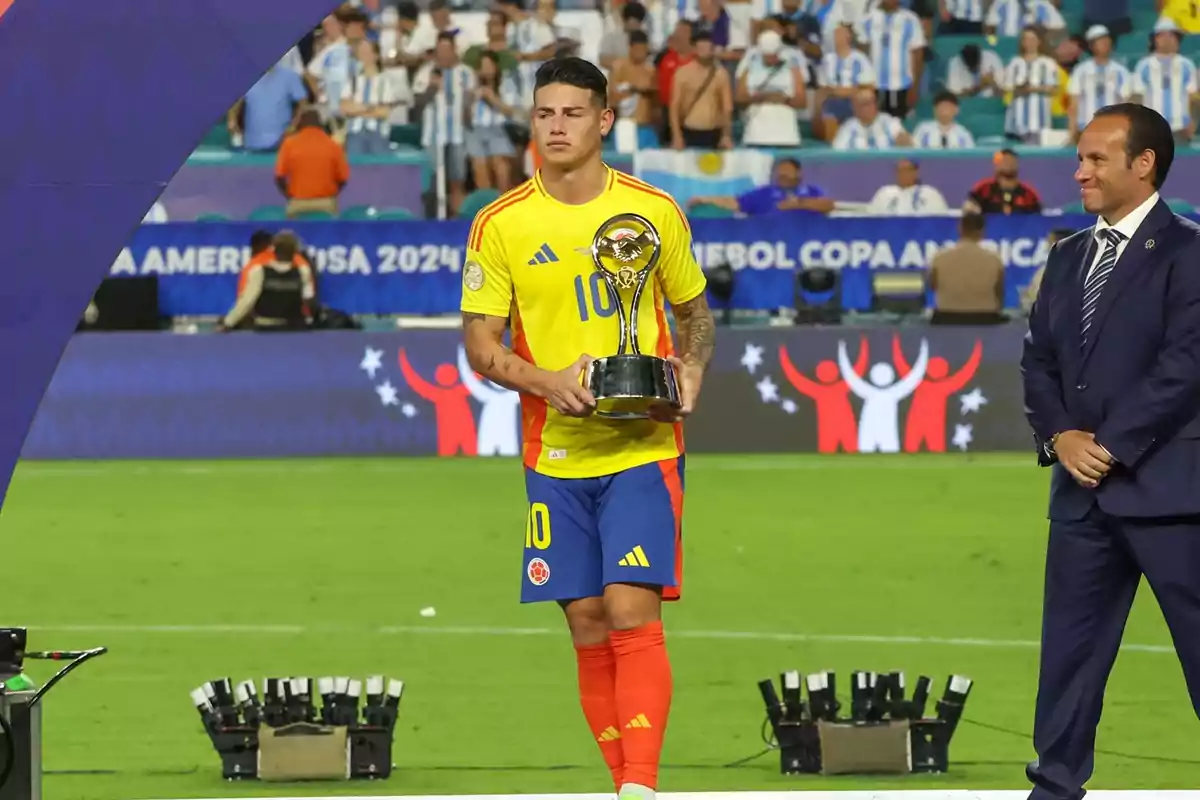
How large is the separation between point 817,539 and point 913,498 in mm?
1941

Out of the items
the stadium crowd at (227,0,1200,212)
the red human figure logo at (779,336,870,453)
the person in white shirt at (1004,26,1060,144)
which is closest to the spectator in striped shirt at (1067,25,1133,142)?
the stadium crowd at (227,0,1200,212)

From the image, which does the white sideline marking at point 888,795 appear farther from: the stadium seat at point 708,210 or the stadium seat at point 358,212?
the stadium seat at point 708,210

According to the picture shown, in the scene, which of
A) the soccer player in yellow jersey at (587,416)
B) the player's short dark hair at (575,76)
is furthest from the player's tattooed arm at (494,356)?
the player's short dark hair at (575,76)

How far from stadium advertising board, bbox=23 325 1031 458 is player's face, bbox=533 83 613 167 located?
11453 millimetres

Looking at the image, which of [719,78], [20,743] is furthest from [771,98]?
[20,743]

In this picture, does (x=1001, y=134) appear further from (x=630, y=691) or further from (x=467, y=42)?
(x=630, y=691)

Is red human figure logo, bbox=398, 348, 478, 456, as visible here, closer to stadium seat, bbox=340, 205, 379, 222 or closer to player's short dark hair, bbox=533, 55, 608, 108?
stadium seat, bbox=340, 205, 379, 222

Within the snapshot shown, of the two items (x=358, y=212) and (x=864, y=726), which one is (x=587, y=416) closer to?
(x=864, y=726)

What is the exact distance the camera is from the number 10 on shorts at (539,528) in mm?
6117

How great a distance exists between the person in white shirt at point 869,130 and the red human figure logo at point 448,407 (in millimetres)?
5853

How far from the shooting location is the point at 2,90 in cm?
580

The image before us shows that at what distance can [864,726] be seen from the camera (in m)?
7.14

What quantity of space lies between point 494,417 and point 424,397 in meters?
0.60

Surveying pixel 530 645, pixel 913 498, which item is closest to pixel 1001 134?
pixel 913 498
